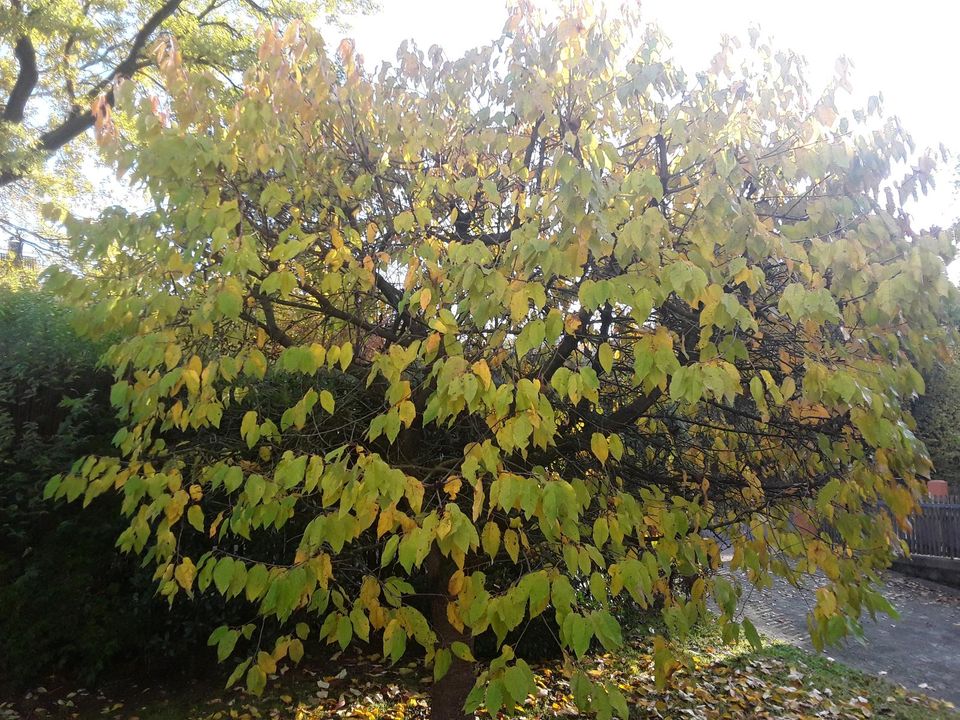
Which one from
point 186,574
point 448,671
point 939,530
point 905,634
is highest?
point 939,530

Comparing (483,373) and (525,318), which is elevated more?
(525,318)

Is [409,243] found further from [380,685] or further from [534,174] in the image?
[380,685]

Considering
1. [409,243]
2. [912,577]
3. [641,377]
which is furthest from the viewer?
[912,577]

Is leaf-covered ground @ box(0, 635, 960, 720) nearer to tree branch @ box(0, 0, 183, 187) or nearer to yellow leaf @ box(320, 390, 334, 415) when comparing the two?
yellow leaf @ box(320, 390, 334, 415)

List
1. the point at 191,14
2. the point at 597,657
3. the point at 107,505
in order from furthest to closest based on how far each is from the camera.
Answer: the point at 191,14 < the point at 597,657 < the point at 107,505

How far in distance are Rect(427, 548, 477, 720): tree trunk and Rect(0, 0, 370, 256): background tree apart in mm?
10555

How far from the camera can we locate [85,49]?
13.0m

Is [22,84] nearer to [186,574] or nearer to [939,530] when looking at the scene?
[186,574]

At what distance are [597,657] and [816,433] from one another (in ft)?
12.4

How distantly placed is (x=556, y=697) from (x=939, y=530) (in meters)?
8.87

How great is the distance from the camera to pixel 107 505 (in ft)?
16.6

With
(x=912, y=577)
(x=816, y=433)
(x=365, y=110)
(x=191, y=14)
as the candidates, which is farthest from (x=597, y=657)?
(x=191, y=14)

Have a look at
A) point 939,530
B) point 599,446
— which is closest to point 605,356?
point 599,446

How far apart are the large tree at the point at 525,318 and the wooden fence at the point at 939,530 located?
28.4 feet
